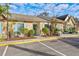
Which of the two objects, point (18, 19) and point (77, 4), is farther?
point (18, 19)

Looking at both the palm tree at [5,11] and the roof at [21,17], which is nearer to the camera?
the palm tree at [5,11]

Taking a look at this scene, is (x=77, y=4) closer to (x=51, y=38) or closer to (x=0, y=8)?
(x=51, y=38)

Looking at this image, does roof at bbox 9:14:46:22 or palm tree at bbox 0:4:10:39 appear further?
roof at bbox 9:14:46:22

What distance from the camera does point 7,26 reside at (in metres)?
14.6

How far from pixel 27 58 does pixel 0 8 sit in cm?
587

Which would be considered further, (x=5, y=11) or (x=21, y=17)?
(x=21, y=17)

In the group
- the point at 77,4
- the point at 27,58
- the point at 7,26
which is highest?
the point at 77,4

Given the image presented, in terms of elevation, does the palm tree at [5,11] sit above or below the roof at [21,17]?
above

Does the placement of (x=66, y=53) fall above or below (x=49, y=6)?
below

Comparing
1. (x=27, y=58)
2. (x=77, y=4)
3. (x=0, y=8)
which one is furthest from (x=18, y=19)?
(x=27, y=58)

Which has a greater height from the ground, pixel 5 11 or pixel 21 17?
pixel 5 11

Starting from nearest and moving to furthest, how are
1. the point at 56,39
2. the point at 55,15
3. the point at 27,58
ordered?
the point at 27,58
the point at 55,15
the point at 56,39

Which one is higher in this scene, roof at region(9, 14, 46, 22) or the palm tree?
the palm tree

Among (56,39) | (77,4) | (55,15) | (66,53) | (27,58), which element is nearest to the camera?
(27,58)
